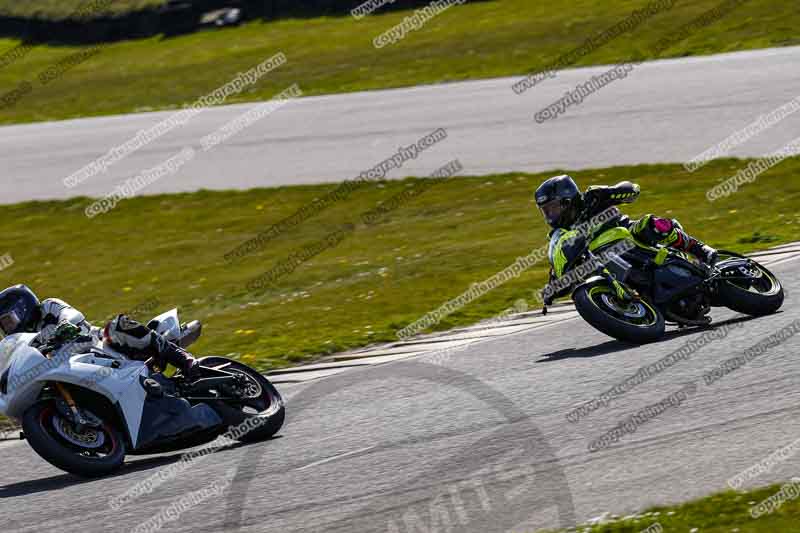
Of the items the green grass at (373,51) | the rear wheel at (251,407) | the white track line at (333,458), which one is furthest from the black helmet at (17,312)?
the green grass at (373,51)

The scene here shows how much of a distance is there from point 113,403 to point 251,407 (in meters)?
1.20

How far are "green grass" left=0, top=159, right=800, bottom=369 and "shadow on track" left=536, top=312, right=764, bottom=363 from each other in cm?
271

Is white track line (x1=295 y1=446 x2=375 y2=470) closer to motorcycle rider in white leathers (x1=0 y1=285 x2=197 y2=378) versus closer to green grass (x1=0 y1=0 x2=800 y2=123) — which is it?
motorcycle rider in white leathers (x1=0 y1=285 x2=197 y2=378)

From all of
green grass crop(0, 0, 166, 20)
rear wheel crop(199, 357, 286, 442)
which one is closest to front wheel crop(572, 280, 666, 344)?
rear wheel crop(199, 357, 286, 442)

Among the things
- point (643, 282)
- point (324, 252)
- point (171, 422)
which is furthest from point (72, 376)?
point (324, 252)

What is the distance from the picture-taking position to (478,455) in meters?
8.42

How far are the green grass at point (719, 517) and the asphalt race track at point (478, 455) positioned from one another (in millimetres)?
204

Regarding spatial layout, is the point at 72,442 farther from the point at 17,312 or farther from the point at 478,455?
the point at 478,455

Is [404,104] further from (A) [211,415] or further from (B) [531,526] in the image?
(B) [531,526]

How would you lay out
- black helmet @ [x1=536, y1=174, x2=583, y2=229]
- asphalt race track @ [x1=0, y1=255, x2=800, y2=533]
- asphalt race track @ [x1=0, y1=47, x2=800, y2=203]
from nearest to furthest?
asphalt race track @ [x1=0, y1=255, x2=800, y2=533]
black helmet @ [x1=536, y1=174, x2=583, y2=229]
asphalt race track @ [x1=0, y1=47, x2=800, y2=203]

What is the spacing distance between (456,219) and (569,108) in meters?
5.53

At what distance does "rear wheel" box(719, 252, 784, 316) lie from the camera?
1123cm

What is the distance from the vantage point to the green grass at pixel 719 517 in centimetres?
650

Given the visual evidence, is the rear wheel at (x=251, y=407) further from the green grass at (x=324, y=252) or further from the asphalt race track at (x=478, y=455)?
the green grass at (x=324, y=252)
